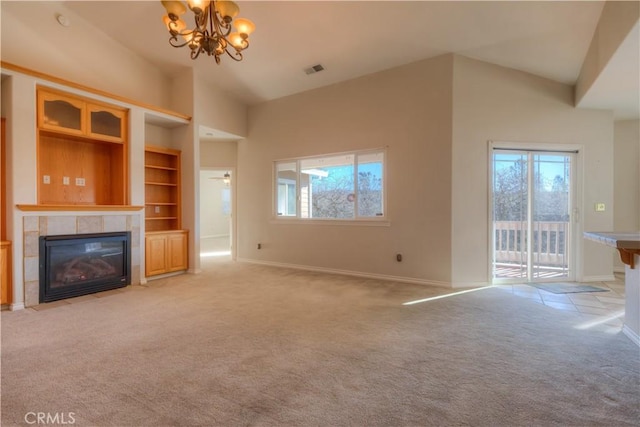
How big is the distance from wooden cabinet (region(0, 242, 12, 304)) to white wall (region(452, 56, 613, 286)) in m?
5.74

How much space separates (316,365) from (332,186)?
3.82 m

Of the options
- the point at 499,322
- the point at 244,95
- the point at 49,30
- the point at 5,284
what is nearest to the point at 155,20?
the point at 49,30

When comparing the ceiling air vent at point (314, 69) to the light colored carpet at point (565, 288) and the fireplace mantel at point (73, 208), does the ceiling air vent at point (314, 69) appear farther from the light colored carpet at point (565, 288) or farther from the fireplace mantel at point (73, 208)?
the light colored carpet at point (565, 288)

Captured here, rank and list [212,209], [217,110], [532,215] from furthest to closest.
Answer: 1. [212,209]
2. [217,110]
3. [532,215]

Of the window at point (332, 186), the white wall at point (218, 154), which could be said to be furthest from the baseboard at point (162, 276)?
the white wall at point (218, 154)

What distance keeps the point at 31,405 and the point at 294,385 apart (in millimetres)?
1538

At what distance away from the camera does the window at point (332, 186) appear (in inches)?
204

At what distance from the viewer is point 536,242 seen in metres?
4.72

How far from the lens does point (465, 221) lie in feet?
14.7

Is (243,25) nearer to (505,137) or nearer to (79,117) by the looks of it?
(79,117)

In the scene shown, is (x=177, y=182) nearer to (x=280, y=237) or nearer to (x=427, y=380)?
(x=280, y=237)

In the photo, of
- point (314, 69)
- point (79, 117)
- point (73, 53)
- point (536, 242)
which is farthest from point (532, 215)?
point (73, 53)

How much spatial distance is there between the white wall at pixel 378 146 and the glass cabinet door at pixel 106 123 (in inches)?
99.3

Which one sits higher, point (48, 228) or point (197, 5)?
point (197, 5)
